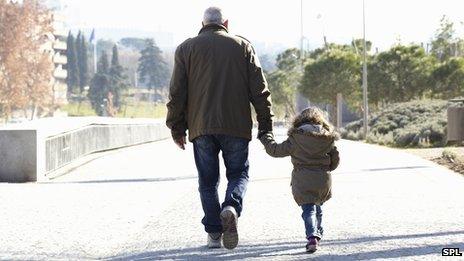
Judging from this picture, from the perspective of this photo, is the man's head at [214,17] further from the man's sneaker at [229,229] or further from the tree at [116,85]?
the tree at [116,85]

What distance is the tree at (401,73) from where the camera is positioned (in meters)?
56.7

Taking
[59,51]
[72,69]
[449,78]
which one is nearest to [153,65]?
[72,69]

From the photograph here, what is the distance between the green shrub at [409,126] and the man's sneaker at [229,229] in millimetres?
23947

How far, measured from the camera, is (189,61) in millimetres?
7301

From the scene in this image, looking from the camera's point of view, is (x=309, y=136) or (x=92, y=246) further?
(x=92, y=246)

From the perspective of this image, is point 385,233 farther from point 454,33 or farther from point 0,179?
point 454,33

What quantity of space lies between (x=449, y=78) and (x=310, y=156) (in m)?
49.2

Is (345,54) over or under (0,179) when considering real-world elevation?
over

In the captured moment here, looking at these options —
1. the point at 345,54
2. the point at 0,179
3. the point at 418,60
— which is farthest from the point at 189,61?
the point at 345,54

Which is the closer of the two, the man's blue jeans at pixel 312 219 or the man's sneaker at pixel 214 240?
the man's blue jeans at pixel 312 219

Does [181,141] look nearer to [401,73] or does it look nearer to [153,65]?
[401,73]

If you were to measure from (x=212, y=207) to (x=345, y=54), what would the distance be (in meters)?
60.1

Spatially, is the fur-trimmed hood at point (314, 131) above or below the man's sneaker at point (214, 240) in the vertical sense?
above

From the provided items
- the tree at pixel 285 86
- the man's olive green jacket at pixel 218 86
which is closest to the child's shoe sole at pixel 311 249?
the man's olive green jacket at pixel 218 86
